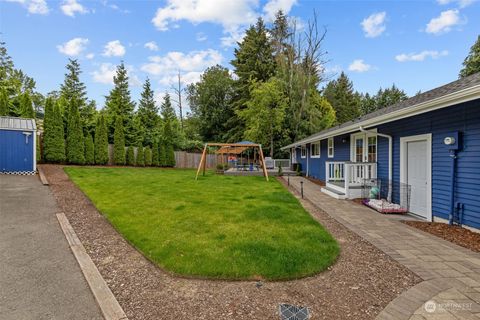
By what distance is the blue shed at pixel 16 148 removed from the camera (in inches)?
434

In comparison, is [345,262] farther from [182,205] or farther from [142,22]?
[142,22]

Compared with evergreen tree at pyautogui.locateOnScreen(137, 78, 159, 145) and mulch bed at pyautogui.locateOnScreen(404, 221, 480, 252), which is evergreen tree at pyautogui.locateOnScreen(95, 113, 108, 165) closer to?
evergreen tree at pyautogui.locateOnScreen(137, 78, 159, 145)

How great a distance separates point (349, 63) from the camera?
79.8 feet

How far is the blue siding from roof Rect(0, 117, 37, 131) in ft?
48.3

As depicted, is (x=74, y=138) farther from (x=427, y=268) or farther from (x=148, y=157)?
(x=427, y=268)

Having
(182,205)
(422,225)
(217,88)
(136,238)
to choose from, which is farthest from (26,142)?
(217,88)

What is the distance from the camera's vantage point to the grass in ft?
10.9

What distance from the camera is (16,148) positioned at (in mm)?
11188

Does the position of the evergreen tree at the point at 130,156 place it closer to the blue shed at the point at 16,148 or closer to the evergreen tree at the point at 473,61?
Answer: the blue shed at the point at 16,148

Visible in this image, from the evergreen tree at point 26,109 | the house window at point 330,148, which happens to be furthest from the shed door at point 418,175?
the evergreen tree at point 26,109

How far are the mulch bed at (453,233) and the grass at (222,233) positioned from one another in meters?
2.09

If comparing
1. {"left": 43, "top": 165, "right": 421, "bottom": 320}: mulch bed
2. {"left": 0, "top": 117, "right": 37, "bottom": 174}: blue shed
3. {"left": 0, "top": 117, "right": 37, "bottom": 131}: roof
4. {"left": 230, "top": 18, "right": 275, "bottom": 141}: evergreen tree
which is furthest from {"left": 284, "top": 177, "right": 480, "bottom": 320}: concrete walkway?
{"left": 230, "top": 18, "right": 275, "bottom": 141}: evergreen tree

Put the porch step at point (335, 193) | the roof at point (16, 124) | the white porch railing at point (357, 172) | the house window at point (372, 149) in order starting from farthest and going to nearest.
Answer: the roof at point (16, 124) < the house window at point (372, 149) < the porch step at point (335, 193) < the white porch railing at point (357, 172)

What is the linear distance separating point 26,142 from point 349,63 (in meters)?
24.9
